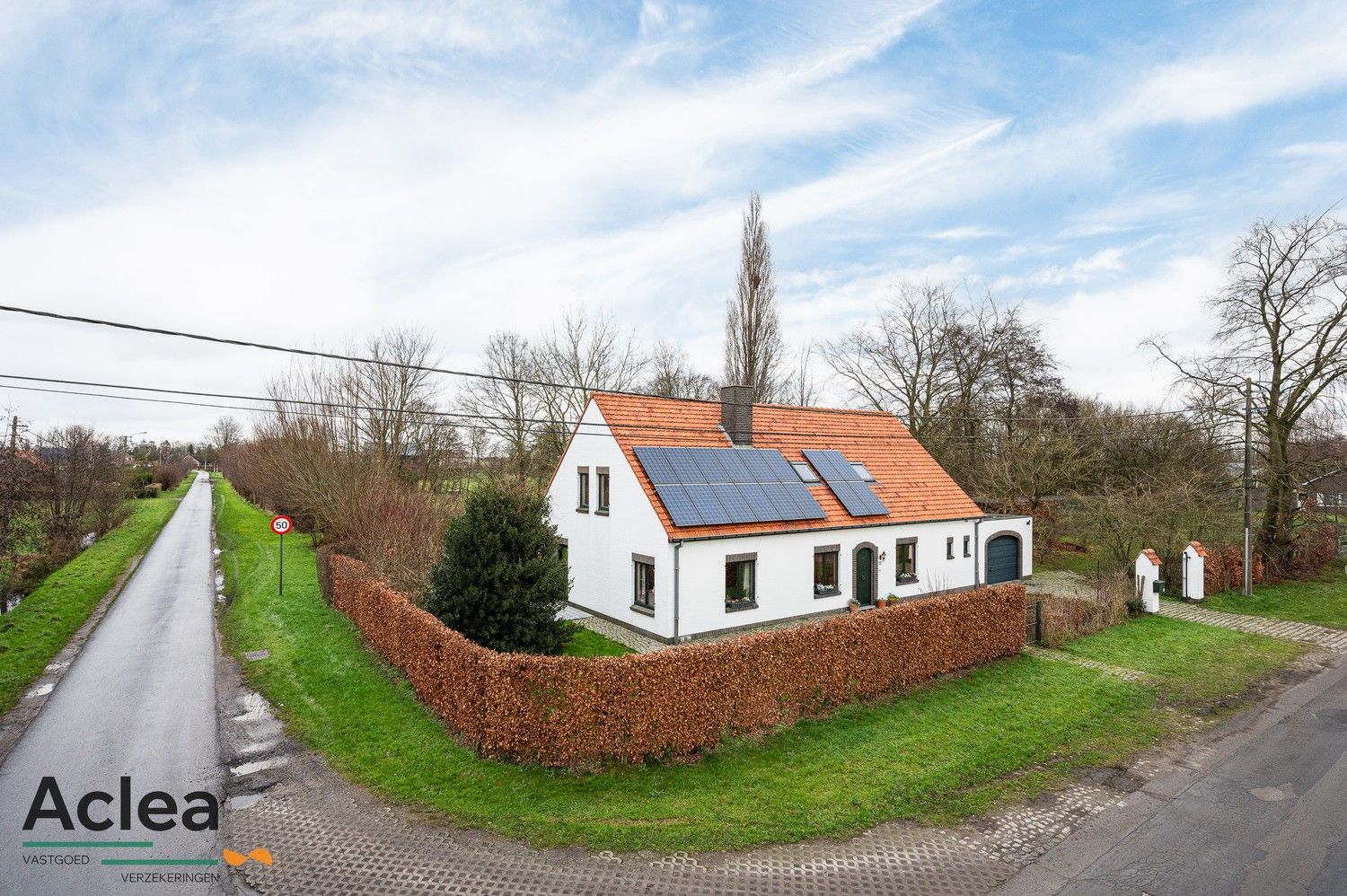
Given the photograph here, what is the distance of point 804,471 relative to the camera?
1909 cm

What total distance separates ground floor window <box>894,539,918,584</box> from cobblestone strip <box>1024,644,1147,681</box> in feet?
14.4

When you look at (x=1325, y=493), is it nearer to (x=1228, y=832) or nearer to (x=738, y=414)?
(x=738, y=414)

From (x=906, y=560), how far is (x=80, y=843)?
18.6m

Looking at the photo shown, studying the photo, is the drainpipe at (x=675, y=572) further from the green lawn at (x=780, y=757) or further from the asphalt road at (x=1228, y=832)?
the asphalt road at (x=1228, y=832)

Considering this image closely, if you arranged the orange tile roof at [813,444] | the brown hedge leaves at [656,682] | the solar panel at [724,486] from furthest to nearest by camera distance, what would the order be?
the orange tile roof at [813,444], the solar panel at [724,486], the brown hedge leaves at [656,682]

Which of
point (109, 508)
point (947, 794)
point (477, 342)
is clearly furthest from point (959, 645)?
point (109, 508)

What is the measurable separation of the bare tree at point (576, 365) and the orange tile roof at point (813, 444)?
1847cm

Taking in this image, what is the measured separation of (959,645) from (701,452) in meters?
7.90

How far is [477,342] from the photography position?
39500 mm

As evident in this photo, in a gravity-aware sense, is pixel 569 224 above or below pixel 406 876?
above

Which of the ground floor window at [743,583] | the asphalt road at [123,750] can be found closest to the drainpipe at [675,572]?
the ground floor window at [743,583]

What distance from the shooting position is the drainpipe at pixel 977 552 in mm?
20938

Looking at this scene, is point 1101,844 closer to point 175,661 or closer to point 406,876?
point 406,876

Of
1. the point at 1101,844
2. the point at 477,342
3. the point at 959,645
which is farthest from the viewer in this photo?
the point at 477,342
